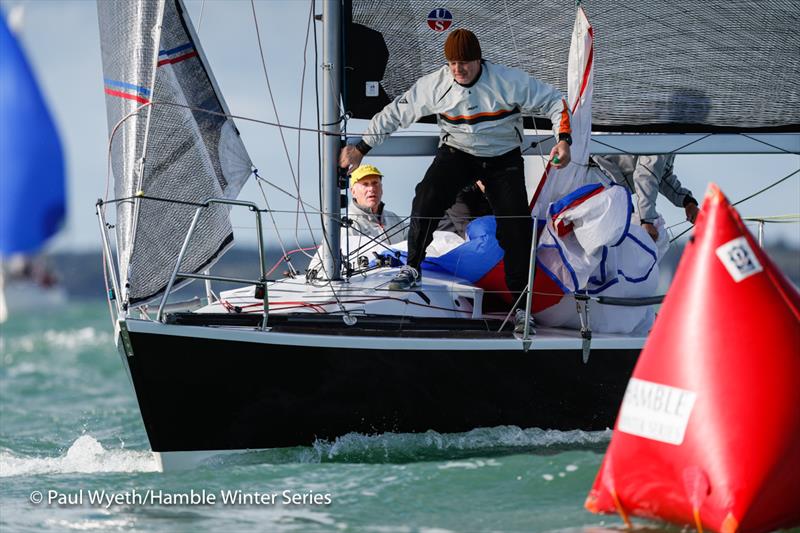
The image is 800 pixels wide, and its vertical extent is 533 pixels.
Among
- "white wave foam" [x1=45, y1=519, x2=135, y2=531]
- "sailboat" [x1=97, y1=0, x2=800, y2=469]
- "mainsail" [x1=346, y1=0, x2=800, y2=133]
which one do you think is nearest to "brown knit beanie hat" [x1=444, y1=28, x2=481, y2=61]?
"sailboat" [x1=97, y1=0, x2=800, y2=469]

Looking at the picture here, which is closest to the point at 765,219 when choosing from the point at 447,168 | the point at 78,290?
the point at 447,168

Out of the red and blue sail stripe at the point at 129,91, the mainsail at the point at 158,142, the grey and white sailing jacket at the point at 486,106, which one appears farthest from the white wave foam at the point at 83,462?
the grey and white sailing jacket at the point at 486,106

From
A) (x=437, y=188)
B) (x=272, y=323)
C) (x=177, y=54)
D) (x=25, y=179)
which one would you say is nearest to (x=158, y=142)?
(x=177, y=54)

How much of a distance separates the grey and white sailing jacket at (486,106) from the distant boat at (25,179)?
2.99 meters

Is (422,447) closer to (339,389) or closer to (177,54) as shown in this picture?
(339,389)

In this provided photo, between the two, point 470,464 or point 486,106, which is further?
point 486,106

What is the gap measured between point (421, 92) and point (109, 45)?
1.48 m

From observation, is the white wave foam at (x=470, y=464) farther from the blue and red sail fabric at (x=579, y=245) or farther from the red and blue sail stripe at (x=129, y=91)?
the red and blue sail stripe at (x=129, y=91)

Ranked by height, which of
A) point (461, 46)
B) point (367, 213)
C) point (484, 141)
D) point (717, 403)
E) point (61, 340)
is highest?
point (461, 46)

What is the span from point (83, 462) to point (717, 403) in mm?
3385

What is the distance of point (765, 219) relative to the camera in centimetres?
615

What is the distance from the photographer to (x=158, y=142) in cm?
579

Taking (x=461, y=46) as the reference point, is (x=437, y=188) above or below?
below

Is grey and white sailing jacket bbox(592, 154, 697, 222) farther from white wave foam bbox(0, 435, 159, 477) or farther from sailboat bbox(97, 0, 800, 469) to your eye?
white wave foam bbox(0, 435, 159, 477)
